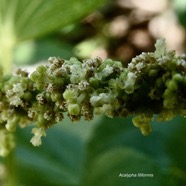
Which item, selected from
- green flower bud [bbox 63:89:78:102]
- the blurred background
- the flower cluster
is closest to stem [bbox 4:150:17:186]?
the blurred background

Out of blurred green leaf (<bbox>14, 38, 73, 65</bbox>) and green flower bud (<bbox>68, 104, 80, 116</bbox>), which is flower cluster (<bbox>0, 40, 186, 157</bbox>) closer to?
green flower bud (<bbox>68, 104, 80, 116</bbox>)

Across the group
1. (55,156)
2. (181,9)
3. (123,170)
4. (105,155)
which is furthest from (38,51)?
(123,170)

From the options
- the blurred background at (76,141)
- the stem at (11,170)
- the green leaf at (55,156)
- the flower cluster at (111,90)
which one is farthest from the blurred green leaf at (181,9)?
the flower cluster at (111,90)

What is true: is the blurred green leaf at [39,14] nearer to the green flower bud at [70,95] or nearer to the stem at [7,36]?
the stem at [7,36]

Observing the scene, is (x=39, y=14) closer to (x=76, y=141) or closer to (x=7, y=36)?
(x=7, y=36)

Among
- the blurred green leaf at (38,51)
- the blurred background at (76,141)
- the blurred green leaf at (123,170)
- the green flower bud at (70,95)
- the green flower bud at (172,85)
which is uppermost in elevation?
the blurred green leaf at (38,51)

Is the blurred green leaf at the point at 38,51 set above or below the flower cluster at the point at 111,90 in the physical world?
above
